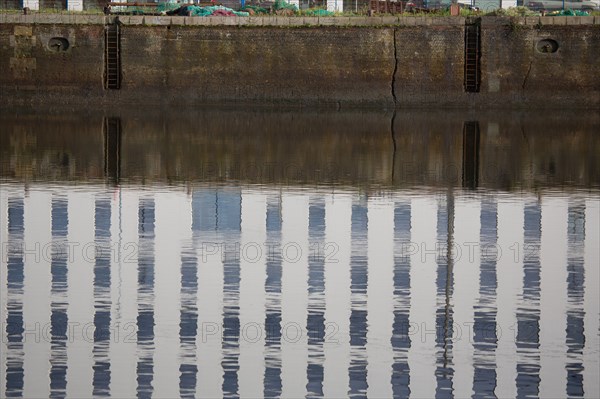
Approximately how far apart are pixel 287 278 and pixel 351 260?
987mm

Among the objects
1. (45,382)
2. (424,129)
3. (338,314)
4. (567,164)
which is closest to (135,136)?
(424,129)

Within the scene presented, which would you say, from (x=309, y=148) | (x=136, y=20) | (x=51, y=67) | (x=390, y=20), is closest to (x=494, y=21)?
(x=390, y=20)

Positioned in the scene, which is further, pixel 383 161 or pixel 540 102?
pixel 540 102

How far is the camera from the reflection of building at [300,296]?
9125mm

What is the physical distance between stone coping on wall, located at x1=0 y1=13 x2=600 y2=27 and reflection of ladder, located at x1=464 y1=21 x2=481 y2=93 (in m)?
0.23

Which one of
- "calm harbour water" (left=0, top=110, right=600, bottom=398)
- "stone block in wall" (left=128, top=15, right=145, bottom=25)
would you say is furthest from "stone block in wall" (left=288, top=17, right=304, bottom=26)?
"calm harbour water" (left=0, top=110, right=600, bottom=398)

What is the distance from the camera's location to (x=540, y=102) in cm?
3306

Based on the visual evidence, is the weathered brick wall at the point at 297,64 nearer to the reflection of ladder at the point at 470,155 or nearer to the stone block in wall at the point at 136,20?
the stone block in wall at the point at 136,20

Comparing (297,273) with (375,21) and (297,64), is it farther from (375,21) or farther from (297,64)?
(375,21)

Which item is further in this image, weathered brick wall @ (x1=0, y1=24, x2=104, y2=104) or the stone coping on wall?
the stone coping on wall

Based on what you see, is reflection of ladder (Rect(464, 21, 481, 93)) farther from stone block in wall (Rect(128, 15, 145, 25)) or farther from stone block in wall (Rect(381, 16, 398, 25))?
stone block in wall (Rect(128, 15, 145, 25))

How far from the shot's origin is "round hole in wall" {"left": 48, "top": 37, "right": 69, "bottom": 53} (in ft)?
108

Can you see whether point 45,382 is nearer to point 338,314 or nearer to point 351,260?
point 338,314

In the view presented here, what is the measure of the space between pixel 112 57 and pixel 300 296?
2244 cm
